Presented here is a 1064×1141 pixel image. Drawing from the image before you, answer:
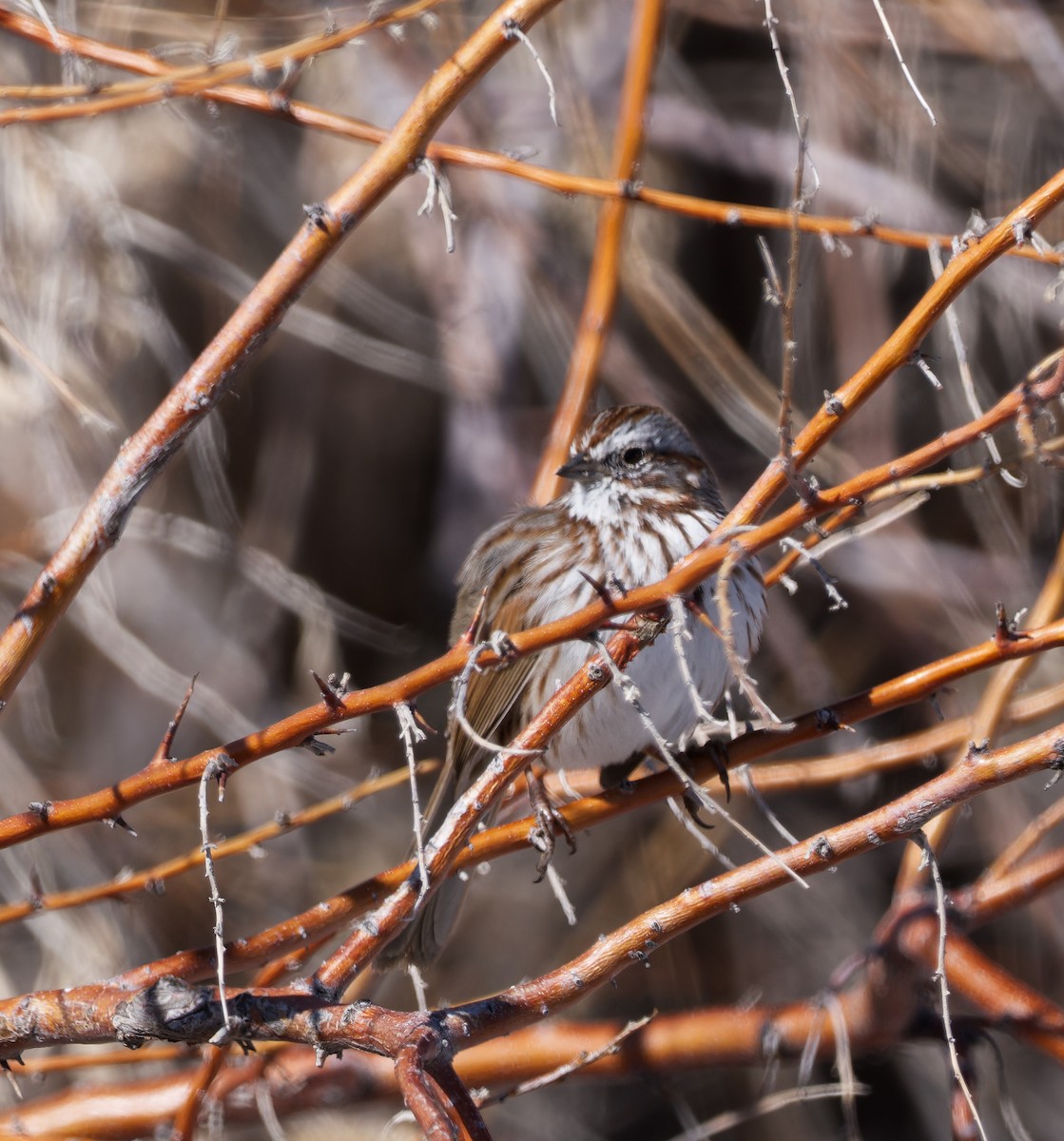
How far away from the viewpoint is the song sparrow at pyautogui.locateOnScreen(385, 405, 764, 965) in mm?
2795

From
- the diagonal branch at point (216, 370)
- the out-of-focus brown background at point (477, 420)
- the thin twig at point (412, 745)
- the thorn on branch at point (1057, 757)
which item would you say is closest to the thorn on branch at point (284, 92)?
the diagonal branch at point (216, 370)

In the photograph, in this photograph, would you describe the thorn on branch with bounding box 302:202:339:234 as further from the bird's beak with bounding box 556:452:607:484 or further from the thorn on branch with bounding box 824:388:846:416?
the bird's beak with bounding box 556:452:607:484

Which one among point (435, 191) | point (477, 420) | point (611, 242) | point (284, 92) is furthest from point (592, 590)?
point (477, 420)

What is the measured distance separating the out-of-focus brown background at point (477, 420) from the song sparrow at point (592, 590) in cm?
99

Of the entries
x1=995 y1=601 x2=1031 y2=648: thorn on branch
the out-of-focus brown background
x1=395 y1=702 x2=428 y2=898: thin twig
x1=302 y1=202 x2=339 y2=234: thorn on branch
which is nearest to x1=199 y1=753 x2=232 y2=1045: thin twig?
x1=395 y1=702 x2=428 y2=898: thin twig

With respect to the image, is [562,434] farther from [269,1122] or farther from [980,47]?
[980,47]

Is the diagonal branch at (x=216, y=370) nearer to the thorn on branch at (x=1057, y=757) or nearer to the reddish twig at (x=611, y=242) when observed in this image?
the reddish twig at (x=611, y=242)

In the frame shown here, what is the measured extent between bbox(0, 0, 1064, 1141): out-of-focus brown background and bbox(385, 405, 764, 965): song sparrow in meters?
0.99

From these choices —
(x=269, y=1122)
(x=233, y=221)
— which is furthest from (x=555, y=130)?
(x=269, y=1122)

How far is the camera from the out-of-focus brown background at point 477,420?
4.05m

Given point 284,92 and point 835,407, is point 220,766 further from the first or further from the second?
point 284,92

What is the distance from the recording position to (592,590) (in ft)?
9.20

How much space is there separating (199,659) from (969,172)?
2860 millimetres

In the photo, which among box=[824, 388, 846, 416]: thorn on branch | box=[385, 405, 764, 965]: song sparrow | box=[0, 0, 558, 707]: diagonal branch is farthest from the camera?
box=[385, 405, 764, 965]: song sparrow
